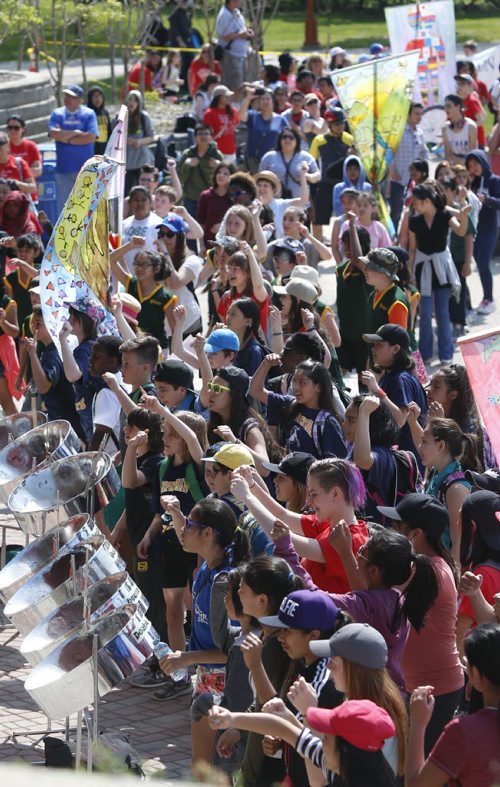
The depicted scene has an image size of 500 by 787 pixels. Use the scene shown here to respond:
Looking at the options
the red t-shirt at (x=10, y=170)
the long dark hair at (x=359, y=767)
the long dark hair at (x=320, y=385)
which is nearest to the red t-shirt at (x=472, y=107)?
the red t-shirt at (x=10, y=170)

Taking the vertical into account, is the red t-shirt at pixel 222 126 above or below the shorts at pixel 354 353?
above

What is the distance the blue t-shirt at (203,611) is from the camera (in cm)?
604

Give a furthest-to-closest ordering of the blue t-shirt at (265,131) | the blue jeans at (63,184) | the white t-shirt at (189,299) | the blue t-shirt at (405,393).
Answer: the blue t-shirt at (265,131)
the blue jeans at (63,184)
the white t-shirt at (189,299)
the blue t-shirt at (405,393)

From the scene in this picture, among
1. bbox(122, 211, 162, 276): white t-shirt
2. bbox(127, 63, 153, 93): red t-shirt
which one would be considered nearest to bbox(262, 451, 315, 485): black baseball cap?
bbox(122, 211, 162, 276): white t-shirt

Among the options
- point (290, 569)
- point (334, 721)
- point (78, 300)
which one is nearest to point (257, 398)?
point (78, 300)

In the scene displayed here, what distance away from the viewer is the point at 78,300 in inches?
352

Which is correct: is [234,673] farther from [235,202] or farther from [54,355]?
[235,202]

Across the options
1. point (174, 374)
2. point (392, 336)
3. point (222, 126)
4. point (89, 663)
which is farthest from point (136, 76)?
point (89, 663)

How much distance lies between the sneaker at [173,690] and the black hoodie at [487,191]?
8323 mm

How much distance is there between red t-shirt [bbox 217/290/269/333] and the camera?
9633mm

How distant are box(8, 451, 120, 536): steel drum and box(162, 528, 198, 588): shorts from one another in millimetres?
404

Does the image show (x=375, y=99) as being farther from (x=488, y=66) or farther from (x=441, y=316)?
(x=488, y=66)

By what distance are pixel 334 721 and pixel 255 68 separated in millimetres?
22824

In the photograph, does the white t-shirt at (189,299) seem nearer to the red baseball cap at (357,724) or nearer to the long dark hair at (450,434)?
the long dark hair at (450,434)
